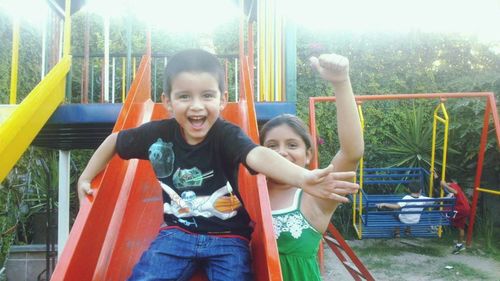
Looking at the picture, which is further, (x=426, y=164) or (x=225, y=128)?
(x=426, y=164)

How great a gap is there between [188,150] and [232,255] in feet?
1.39

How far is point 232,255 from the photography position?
160cm

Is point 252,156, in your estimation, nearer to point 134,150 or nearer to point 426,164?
point 134,150

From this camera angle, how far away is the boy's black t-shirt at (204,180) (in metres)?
1.66

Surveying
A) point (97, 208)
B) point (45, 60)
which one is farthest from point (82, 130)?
point (97, 208)

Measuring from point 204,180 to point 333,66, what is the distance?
67 cm

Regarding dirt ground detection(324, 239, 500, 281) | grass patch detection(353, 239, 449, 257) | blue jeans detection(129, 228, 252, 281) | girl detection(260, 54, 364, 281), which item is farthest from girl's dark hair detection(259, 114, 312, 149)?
grass patch detection(353, 239, 449, 257)

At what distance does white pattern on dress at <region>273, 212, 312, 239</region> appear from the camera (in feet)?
5.43

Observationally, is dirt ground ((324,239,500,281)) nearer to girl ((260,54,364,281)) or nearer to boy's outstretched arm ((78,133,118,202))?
girl ((260,54,364,281))

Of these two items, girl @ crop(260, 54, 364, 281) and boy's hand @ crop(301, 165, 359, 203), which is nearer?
boy's hand @ crop(301, 165, 359, 203)

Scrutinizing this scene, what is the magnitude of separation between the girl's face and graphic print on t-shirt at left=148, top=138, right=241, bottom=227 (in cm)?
27

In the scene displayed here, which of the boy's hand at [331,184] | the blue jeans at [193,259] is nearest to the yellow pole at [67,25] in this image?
the blue jeans at [193,259]

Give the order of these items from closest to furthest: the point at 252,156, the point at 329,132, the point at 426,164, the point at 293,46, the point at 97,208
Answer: the point at 252,156, the point at 97,208, the point at 293,46, the point at 426,164, the point at 329,132

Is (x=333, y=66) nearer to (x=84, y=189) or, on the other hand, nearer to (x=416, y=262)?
(x=84, y=189)
